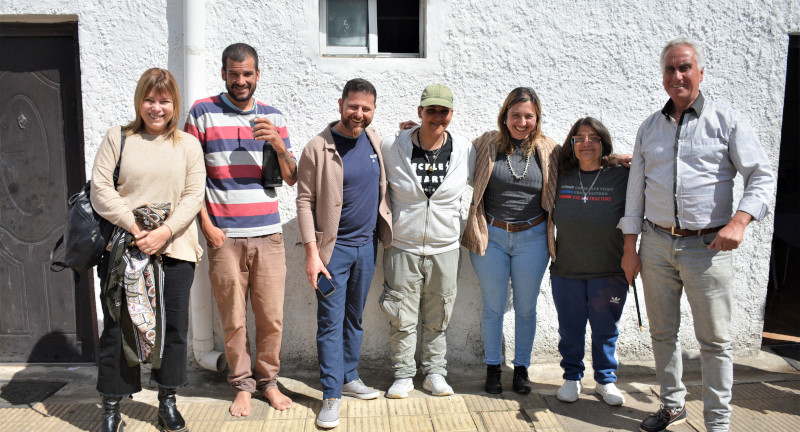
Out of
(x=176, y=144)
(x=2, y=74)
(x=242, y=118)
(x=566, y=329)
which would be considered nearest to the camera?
(x=176, y=144)

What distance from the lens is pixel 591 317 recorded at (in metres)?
3.39

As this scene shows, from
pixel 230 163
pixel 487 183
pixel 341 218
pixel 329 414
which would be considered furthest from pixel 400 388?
pixel 230 163

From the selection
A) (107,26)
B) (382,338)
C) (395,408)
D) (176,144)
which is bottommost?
(395,408)

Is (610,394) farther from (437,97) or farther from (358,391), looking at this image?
(437,97)

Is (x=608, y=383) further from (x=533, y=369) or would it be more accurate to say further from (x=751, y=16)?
(x=751, y=16)

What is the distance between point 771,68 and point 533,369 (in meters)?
2.64

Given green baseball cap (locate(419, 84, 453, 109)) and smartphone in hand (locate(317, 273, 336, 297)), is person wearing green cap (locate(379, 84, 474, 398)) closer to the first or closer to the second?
green baseball cap (locate(419, 84, 453, 109))

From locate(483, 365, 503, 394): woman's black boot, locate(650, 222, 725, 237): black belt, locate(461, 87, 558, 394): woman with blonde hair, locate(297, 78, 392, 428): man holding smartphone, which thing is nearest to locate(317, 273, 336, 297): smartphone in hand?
locate(297, 78, 392, 428): man holding smartphone

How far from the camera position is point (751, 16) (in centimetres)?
381

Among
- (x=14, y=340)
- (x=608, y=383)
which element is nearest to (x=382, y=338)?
(x=608, y=383)

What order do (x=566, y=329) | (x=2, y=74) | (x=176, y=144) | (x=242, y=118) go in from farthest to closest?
(x=2, y=74), (x=566, y=329), (x=242, y=118), (x=176, y=144)

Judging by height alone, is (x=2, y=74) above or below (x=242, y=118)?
above

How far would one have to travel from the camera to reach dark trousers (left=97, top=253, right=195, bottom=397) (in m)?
3.00

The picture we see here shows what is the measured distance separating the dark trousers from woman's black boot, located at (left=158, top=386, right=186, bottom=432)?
0.07 meters
